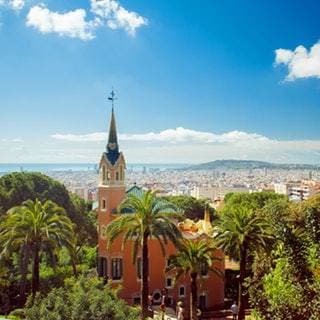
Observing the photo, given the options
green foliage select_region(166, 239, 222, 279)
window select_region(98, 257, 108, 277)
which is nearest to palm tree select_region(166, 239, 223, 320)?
green foliage select_region(166, 239, 222, 279)

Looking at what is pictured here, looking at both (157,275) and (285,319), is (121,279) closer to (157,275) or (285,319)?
A: (157,275)

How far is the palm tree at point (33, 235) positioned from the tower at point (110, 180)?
371 inches

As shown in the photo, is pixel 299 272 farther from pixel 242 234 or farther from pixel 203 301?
pixel 203 301

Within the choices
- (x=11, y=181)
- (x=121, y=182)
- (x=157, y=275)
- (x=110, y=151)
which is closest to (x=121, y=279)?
(x=157, y=275)

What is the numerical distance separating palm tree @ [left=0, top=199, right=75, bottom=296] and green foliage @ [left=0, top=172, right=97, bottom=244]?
78.8 ft

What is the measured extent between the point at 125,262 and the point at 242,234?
1011 cm

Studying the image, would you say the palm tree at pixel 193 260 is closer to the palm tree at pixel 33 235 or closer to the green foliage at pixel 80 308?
the palm tree at pixel 33 235

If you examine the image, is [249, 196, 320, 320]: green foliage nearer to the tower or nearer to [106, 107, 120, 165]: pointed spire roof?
the tower

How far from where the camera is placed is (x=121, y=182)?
35.7 meters

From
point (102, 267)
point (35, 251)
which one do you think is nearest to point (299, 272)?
point (35, 251)

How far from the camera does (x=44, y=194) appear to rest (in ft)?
170

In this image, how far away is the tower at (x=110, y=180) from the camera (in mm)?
34938

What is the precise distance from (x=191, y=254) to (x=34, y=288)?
9097mm

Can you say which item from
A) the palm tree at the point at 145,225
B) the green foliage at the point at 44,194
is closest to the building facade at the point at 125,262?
the palm tree at the point at 145,225
